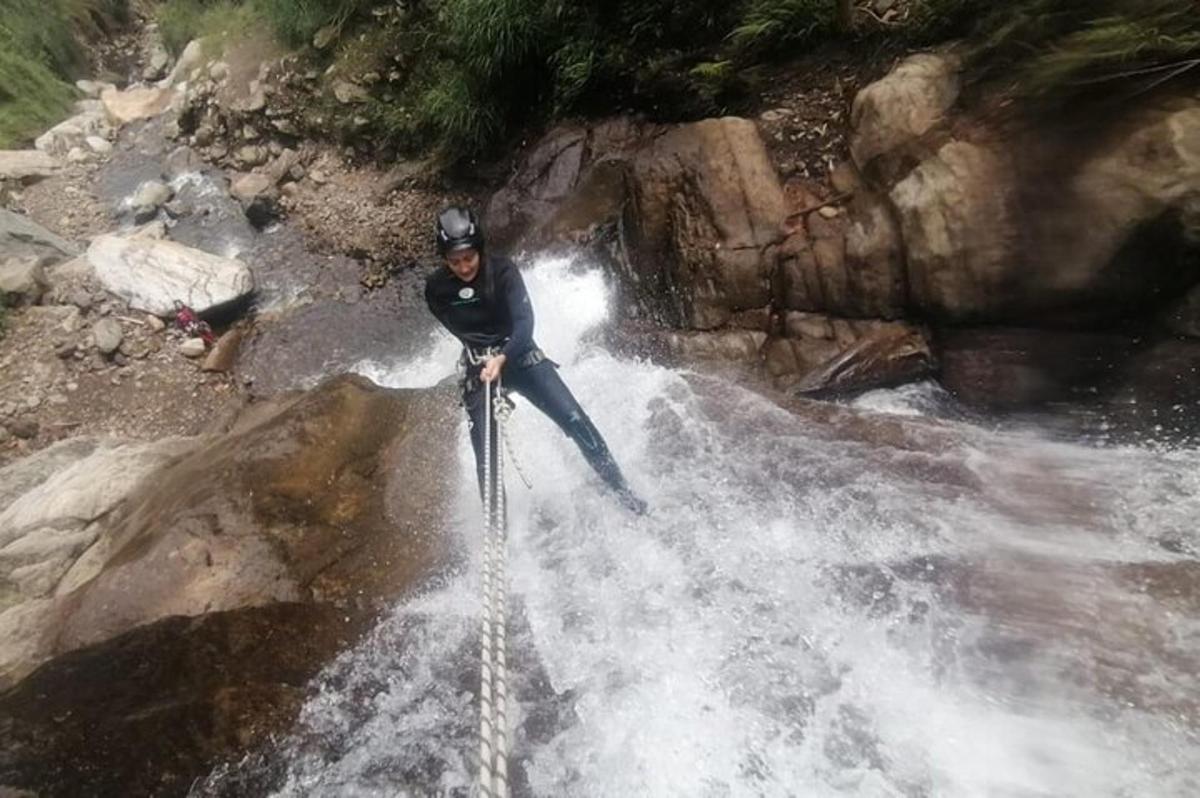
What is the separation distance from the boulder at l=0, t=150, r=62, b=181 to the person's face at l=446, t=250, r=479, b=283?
13.0 metres

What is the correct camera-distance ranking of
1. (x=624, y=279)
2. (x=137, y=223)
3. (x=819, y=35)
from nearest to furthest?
(x=819, y=35) < (x=624, y=279) < (x=137, y=223)

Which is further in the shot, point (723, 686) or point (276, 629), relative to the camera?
point (276, 629)

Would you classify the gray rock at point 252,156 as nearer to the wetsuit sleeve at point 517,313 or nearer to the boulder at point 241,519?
the boulder at point 241,519

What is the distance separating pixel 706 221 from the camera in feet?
19.5

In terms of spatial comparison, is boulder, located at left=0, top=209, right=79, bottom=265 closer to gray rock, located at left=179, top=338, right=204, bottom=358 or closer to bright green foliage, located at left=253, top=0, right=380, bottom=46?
gray rock, located at left=179, top=338, right=204, bottom=358

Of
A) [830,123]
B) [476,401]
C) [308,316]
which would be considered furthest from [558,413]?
[308,316]

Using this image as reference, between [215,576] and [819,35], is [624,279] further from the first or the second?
[215,576]

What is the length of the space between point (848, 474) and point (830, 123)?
3374 millimetres

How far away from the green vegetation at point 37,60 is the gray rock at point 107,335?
9.16 metres

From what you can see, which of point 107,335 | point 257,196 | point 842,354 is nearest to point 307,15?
point 257,196

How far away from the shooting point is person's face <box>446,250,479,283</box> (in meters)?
3.94

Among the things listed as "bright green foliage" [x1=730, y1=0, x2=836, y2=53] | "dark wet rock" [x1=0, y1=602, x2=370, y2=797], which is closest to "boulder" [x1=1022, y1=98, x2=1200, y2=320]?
"bright green foliage" [x1=730, y1=0, x2=836, y2=53]

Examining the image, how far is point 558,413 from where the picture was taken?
14.8ft

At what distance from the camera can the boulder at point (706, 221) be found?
576cm
